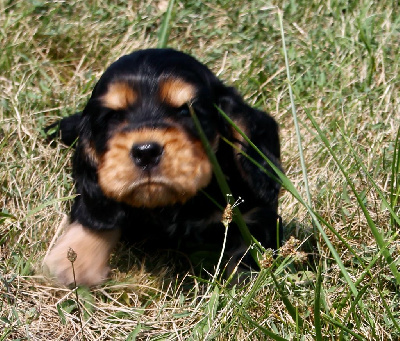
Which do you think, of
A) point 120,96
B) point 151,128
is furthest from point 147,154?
point 120,96

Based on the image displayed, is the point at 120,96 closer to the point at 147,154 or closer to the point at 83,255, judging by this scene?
the point at 147,154

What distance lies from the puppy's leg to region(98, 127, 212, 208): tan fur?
51cm

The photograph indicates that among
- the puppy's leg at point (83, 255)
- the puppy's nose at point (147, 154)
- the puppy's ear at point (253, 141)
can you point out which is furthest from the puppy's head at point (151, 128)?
the puppy's leg at point (83, 255)

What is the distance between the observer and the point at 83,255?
137 inches

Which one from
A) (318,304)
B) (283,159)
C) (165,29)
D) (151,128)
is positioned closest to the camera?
(318,304)

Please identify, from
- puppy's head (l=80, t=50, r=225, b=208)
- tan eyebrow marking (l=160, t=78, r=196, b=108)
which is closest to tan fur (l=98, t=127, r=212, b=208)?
puppy's head (l=80, t=50, r=225, b=208)

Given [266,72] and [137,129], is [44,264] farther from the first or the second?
[266,72]

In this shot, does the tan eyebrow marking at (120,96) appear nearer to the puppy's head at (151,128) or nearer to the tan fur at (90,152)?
the puppy's head at (151,128)

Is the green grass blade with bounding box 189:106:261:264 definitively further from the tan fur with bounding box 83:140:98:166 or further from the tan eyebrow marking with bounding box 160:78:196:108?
the tan fur with bounding box 83:140:98:166

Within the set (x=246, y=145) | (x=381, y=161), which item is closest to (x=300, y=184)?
(x=381, y=161)

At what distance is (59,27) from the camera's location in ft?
16.7

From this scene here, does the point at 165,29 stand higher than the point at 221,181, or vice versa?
the point at 221,181

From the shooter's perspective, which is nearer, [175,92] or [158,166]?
[158,166]

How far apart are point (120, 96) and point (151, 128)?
27 centimetres
